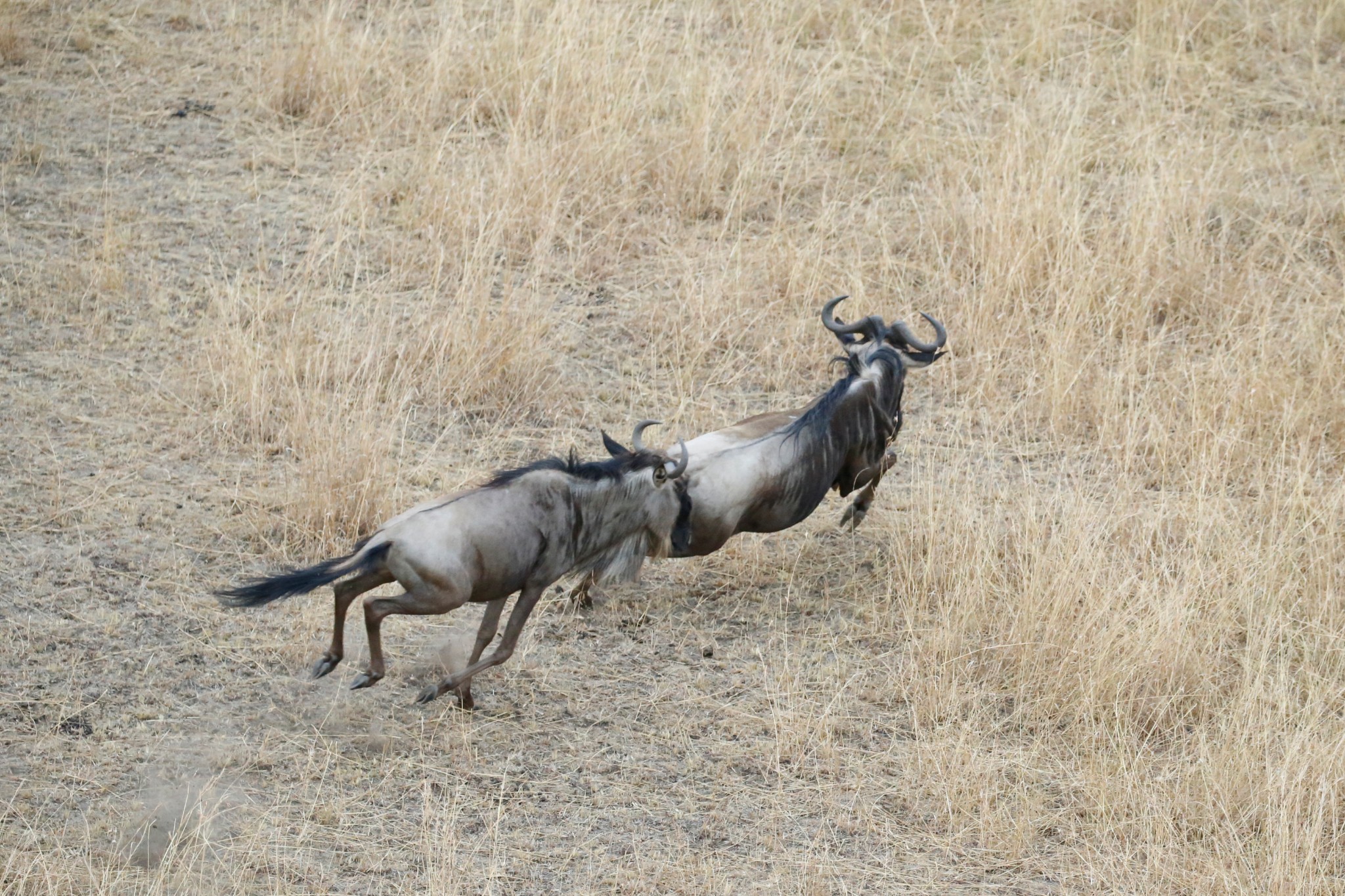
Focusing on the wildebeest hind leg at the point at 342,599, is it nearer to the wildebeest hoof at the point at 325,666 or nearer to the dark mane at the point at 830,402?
the wildebeest hoof at the point at 325,666

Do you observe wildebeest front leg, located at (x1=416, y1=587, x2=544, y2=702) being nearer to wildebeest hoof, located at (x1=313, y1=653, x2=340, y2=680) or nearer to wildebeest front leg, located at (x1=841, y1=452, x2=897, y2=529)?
wildebeest hoof, located at (x1=313, y1=653, x2=340, y2=680)

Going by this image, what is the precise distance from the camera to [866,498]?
6.80m

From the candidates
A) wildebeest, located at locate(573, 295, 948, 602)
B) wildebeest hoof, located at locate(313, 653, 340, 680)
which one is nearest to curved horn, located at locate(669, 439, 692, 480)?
→ wildebeest, located at locate(573, 295, 948, 602)

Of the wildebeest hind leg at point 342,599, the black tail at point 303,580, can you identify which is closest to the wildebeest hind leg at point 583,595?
the wildebeest hind leg at point 342,599

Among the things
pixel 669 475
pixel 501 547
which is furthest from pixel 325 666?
pixel 669 475

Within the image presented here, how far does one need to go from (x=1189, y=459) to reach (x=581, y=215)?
Result: 12.2 feet

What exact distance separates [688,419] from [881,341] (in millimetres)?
1236

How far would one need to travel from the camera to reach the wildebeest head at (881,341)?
6.66m

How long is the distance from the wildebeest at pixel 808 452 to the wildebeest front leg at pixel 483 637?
59 centimetres

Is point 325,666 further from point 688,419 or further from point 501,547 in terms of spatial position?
point 688,419

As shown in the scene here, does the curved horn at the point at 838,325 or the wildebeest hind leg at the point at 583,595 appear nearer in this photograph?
the wildebeest hind leg at the point at 583,595

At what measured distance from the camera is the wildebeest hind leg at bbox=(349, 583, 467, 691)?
501 cm

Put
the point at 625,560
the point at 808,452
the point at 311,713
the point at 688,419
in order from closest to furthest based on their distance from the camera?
the point at 311,713
the point at 625,560
the point at 808,452
the point at 688,419

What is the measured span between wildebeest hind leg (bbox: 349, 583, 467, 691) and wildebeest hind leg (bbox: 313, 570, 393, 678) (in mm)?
60
